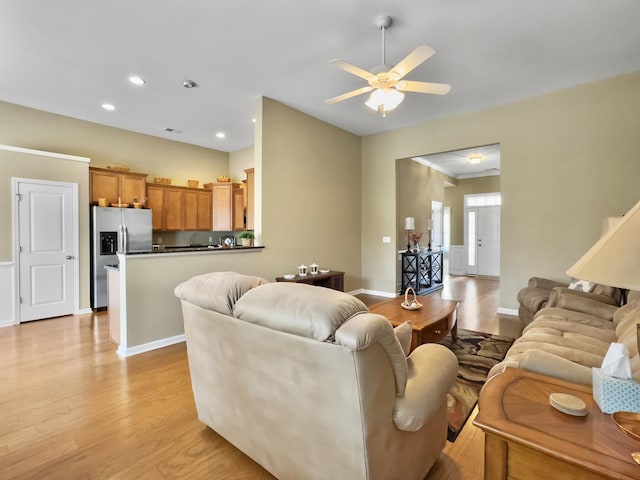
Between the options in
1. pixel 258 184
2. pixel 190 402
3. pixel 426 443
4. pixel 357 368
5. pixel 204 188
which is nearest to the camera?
pixel 357 368

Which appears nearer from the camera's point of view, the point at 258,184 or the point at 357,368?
the point at 357,368

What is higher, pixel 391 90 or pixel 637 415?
pixel 391 90

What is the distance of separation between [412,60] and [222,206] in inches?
203

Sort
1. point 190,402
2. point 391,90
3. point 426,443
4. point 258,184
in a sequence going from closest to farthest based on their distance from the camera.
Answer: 1. point 426,443
2. point 190,402
3. point 391,90
4. point 258,184

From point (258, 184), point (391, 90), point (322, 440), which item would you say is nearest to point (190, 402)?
point (322, 440)

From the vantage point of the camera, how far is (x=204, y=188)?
22.7 ft

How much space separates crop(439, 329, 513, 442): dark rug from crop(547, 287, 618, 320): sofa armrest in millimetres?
751

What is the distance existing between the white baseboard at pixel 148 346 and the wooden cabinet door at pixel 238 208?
3375 mm

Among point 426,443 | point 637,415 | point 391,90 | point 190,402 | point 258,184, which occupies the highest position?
point 391,90

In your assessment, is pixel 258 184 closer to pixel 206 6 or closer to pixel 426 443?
pixel 206 6

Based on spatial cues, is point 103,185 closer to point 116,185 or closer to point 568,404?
point 116,185

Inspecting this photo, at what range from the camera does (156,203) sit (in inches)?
238

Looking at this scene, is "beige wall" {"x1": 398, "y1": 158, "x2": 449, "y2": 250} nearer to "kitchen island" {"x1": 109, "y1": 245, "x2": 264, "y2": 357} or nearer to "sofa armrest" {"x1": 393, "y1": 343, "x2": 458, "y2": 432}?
"kitchen island" {"x1": 109, "y1": 245, "x2": 264, "y2": 357}

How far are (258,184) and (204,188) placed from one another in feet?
10.0
